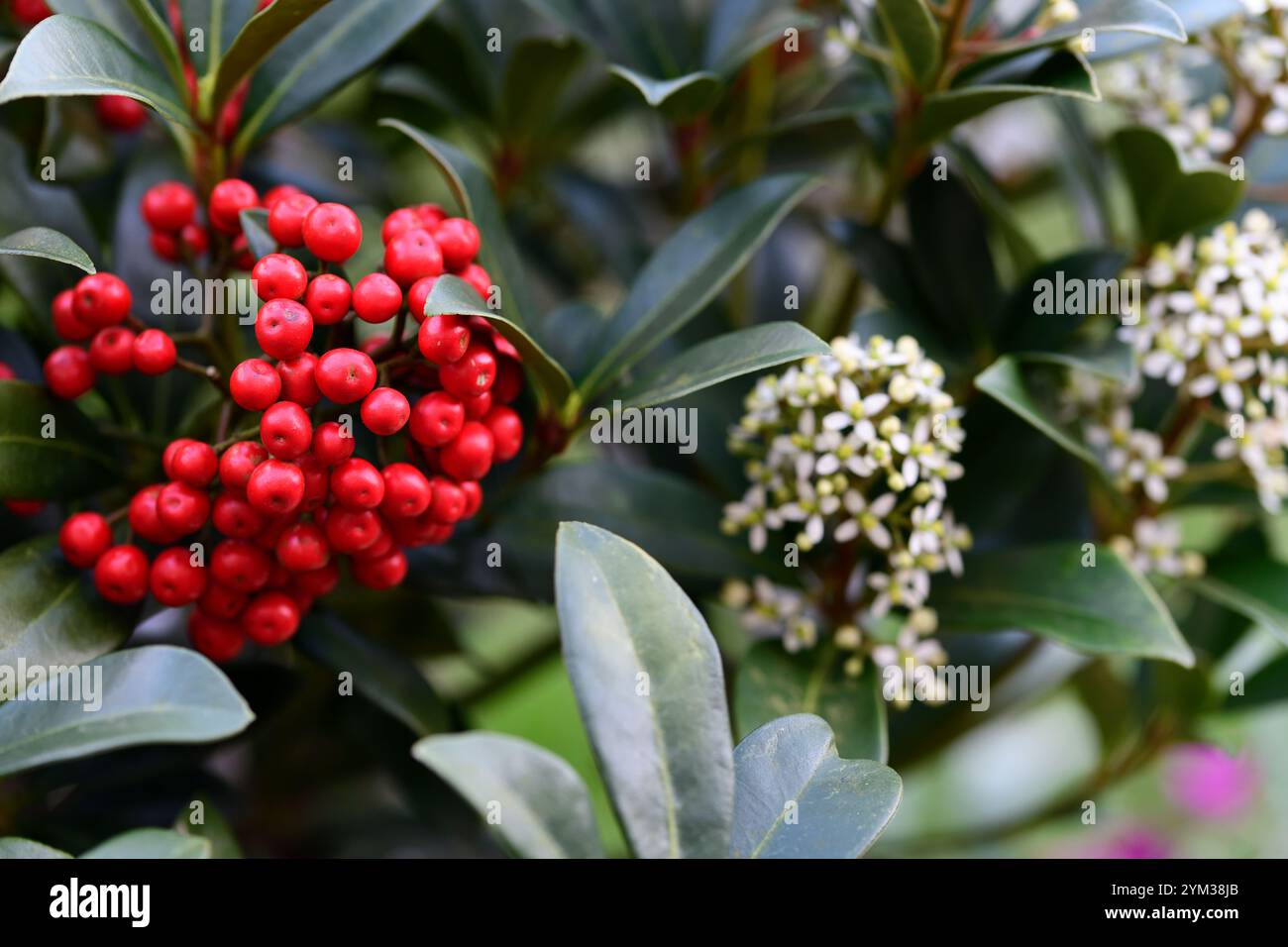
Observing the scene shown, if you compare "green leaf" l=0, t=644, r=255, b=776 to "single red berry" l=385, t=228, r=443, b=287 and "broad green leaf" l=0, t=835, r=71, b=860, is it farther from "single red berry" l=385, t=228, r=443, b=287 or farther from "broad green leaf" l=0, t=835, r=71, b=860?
"single red berry" l=385, t=228, r=443, b=287

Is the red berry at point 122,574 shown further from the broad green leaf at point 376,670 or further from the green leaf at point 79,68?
the green leaf at point 79,68

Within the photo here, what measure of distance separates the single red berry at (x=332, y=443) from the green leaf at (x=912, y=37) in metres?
0.47

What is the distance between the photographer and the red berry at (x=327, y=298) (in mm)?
619

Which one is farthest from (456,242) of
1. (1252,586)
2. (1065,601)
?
(1252,586)

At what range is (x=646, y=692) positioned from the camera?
542 mm

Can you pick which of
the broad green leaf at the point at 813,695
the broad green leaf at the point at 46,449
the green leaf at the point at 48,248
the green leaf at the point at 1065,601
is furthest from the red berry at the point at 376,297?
the green leaf at the point at 1065,601

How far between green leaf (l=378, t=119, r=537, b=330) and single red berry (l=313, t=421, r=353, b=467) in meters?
0.15

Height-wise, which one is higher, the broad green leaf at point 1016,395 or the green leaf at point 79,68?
the green leaf at point 79,68

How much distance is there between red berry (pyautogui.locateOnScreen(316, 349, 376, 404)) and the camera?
0.60m

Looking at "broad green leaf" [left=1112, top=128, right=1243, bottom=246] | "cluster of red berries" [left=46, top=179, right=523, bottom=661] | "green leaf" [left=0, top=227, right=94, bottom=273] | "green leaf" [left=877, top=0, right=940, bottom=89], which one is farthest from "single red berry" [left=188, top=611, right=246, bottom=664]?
"broad green leaf" [left=1112, top=128, right=1243, bottom=246]

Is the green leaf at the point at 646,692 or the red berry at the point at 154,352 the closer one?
the green leaf at the point at 646,692

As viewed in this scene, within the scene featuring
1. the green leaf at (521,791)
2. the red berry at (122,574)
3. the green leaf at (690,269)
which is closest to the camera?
the green leaf at (521,791)

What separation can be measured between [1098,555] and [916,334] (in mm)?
214

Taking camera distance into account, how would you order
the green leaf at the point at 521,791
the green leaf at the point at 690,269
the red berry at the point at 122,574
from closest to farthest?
the green leaf at the point at 521,791 → the red berry at the point at 122,574 → the green leaf at the point at 690,269
